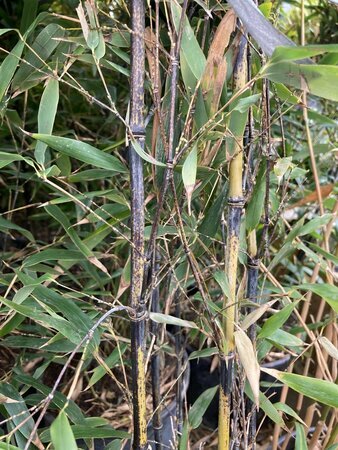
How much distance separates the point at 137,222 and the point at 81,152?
0.08m

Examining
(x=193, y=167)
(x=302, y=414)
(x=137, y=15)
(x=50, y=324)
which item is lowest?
(x=302, y=414)

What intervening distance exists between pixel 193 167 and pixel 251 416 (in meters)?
0.30

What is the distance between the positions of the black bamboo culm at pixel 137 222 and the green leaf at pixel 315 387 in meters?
0.12

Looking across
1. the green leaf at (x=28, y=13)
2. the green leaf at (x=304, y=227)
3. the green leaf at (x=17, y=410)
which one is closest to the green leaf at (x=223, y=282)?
the green leaf at (x=304, y=227)

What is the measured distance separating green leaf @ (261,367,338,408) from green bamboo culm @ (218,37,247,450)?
48 millimetres

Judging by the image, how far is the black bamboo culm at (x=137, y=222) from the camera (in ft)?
1.27

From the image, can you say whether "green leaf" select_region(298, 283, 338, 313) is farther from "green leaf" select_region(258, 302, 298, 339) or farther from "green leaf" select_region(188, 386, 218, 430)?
"green leaf" select_region(188, 386, 218, 430)

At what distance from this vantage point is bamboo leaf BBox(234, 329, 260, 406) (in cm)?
38

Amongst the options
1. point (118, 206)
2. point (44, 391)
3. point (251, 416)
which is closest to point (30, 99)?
point (118, 206)

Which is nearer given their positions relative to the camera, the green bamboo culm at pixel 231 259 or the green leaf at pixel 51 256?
the green bamboo culm at pixel 231 259

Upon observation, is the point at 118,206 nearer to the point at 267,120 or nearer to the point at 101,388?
the point at 267,120

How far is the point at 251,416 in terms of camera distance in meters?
0.52

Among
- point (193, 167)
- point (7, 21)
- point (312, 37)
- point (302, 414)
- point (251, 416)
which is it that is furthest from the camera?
point (312, 37)

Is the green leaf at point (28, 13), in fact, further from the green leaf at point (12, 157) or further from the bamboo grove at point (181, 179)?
the green leaf at point (12, 157)
